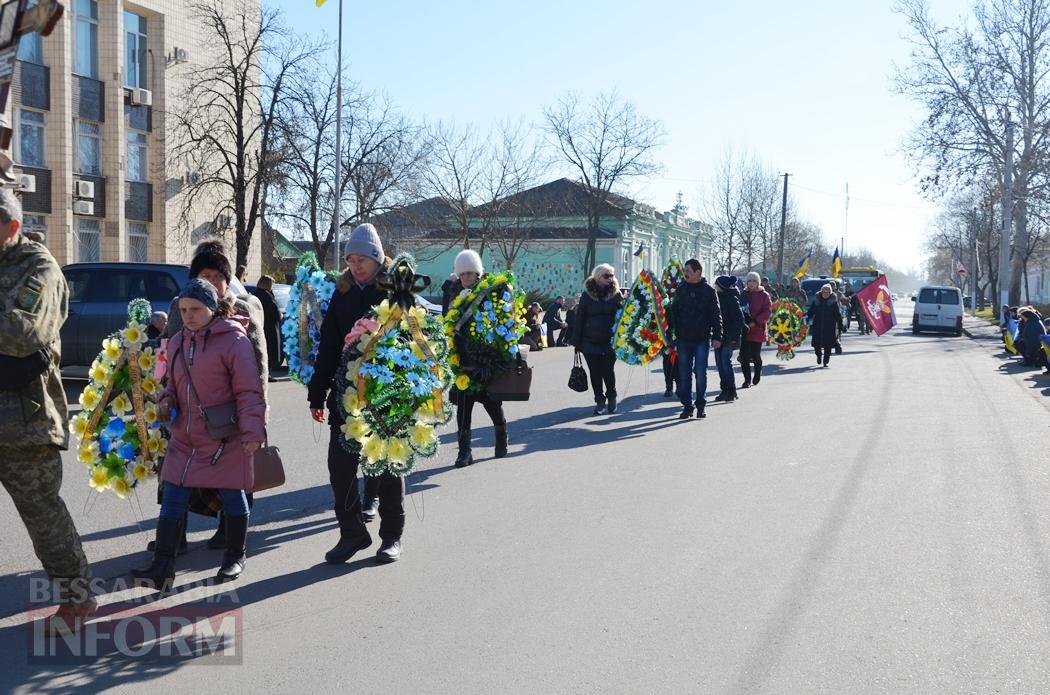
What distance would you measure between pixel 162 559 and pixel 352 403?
125cm

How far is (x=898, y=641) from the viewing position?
15.9 feet

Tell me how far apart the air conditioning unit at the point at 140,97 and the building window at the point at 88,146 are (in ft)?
4.93

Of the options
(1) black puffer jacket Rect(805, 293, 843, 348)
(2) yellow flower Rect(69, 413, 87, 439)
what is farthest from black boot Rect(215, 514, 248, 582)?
(1) black puffer jacket Rect(805, 293, 843, 348)

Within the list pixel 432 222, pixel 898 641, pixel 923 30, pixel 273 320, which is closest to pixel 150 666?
pixel 898 641

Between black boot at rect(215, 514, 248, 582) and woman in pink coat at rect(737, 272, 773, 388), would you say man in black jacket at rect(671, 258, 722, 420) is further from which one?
black boot at rect(215, 514, 248, 582)

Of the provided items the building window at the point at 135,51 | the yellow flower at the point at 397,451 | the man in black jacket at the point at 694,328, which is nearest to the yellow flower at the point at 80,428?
the yellow flower at the point at 397,451

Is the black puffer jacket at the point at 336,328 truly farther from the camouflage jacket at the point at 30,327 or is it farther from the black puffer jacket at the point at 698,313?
the black puffer jacket at the point at 698,313

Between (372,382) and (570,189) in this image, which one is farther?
(570,189)

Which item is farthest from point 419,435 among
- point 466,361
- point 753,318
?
point 753,318

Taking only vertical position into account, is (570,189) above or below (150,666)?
above

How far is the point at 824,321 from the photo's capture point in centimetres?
2266

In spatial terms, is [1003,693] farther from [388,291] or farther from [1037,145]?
[1037,145]

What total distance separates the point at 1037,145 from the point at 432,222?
1010 inches

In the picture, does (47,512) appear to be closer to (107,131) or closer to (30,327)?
(30,327)
